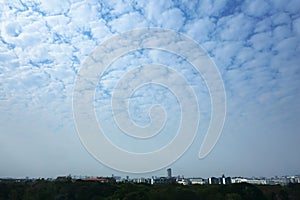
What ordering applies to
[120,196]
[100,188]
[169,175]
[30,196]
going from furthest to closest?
1. [169,175]
2. [100,188]
3. [30,196]
4. [120,196]

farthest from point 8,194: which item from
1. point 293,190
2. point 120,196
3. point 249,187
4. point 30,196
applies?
point 293,190

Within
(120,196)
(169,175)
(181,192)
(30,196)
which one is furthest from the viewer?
(169,175)

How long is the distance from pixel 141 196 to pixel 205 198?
835 centimetres

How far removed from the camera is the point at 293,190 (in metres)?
46.9

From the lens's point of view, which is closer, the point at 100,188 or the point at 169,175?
the point at 100,188

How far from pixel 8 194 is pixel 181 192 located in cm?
2242

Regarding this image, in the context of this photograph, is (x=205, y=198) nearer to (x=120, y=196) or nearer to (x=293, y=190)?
(x=120, y=196)

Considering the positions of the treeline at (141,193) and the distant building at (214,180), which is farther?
the distant building at (214,180)

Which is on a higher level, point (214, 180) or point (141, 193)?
point (214, 180)

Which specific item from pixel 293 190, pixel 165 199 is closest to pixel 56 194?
pixel 165 199

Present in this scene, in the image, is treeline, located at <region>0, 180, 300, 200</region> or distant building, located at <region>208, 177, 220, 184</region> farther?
distant building, located at <region>208, 177, 220, 184</region>

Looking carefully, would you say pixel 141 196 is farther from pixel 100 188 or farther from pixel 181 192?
pixel 100 188

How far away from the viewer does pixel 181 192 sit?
A: 32219 mm

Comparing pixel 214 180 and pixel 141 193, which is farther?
pixel 214 180
